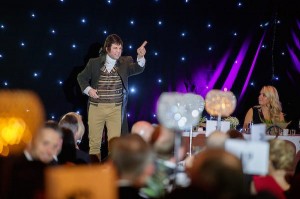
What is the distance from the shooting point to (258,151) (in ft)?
8.50

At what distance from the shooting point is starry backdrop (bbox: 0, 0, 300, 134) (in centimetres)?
621

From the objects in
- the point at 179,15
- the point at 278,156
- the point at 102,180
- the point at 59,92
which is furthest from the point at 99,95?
the point at 102,180

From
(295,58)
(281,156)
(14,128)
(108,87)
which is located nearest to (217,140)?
(281,156)

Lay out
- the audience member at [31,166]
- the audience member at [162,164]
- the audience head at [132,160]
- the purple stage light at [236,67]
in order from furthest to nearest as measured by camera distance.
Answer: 1. the purple stage light at [236,67]
2. the audience member at [162,164]
3. the audience member at [31,166]
4. the audience head at [132,160]

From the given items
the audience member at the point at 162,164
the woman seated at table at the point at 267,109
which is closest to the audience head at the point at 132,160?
the audience member at the point at 162,164

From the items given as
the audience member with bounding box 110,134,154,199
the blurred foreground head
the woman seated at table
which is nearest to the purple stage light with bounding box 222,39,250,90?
the woman seated at table

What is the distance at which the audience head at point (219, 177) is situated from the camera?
1.94 m

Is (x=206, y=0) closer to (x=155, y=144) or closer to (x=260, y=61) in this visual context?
(x=260, y=61)

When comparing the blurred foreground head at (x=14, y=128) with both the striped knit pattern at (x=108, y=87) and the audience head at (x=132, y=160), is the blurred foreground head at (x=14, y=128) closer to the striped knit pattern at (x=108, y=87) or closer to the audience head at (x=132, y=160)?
the audience head at (x=132, y=160)

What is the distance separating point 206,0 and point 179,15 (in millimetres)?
455

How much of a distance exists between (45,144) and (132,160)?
Result: 33.8 inches

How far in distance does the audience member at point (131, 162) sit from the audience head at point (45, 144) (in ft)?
2.36

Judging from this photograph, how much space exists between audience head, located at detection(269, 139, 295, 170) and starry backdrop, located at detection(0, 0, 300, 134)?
3.84 meters

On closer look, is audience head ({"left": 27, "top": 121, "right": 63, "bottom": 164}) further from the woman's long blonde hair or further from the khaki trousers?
the woman's long blonde hair
